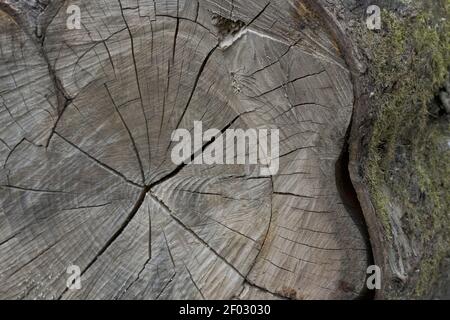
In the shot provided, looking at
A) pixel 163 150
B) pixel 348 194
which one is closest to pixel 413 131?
pixel 348 194

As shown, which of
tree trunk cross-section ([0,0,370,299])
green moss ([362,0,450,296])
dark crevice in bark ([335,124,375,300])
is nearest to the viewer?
tree trunk cross-section ([0,0,370,299])

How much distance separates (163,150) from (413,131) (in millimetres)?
1487

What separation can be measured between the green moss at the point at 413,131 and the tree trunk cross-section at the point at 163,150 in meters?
0.38

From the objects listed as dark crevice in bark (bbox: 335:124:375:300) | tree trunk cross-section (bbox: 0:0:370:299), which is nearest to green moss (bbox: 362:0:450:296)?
dark crevice in bark (bbox: 335:124:375:300)

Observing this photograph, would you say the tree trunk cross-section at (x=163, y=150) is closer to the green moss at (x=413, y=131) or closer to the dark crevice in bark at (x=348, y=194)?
the dark crevice in bark at (x=348, y=194)

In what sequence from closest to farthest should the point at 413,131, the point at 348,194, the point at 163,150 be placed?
the point at 163,150
the point at 348,194
the point at 413,131

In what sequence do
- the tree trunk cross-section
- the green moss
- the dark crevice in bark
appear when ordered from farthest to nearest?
the green moss < the dark crevice in bark < the tree trunk cross-section

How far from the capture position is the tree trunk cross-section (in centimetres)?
250

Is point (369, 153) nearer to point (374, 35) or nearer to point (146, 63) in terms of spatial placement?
point (374, 35)

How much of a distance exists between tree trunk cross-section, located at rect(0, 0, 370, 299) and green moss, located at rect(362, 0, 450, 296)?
0.38 m

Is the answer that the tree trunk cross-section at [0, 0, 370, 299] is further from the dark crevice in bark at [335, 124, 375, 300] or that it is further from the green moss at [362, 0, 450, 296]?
the green moss at [362, 0, 450, 296]

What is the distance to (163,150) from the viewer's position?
8.35 feet

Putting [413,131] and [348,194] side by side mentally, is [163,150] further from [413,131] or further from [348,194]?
[413,131]

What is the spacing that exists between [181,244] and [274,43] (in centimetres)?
86
